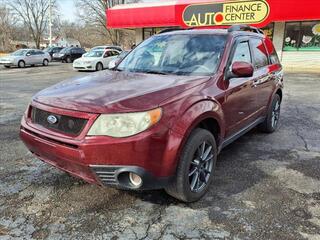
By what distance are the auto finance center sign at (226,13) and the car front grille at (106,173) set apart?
18.8 meters

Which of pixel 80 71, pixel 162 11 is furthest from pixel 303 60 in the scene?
pixel 80 71

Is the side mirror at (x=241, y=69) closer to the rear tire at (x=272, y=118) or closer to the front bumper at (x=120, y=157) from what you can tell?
the front bumper at (x=120, y=157)

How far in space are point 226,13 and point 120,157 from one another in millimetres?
19225

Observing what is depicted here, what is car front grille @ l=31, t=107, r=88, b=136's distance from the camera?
116 inches

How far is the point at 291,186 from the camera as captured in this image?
12.8 feet

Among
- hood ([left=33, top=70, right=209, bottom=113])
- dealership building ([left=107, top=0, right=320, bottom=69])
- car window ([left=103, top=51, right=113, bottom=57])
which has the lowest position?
car window ([left=103, top=51, right=113, bottom=57])

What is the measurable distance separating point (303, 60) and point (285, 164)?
17.9m

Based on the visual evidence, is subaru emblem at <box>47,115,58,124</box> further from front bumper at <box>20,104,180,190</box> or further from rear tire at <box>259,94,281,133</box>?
rear tire at <box>259,94,281,133</box>

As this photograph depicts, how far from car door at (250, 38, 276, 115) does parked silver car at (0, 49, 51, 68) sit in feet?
75.3

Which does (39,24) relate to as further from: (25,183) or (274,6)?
(25,183)

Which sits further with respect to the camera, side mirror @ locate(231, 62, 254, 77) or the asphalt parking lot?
side mirror @ locate(231, 62, 254, 77)

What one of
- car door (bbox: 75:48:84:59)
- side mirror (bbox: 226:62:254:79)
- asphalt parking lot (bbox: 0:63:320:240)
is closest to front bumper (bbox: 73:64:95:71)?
car door (bbox: 75:48:84:59)

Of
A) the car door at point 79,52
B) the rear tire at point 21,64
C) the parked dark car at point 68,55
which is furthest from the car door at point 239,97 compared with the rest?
the car door at point 79,52

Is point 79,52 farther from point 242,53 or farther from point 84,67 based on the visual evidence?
point 242,53
